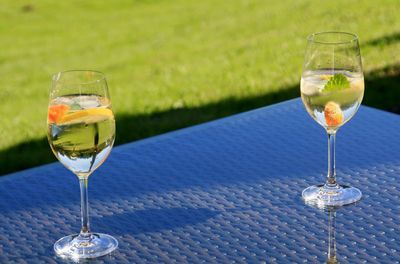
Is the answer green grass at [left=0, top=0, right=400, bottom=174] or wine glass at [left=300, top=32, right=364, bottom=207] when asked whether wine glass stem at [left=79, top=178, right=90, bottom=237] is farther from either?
green grass at [left=0, top=0, right=400, bottom=174]

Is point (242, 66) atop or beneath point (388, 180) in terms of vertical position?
beneath

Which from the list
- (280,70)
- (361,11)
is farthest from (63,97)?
(361,11)

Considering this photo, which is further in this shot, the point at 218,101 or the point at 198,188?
the point at 218,101

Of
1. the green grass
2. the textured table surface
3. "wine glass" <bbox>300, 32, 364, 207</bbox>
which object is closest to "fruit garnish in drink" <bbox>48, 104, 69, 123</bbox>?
the textured table surface

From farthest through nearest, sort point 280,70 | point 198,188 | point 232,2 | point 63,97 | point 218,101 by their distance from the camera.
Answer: point 232,2
point 280,70
point 218,101
point 198,188
point 63,97

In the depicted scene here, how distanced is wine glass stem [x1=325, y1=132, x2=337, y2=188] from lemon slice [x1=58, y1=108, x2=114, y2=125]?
0.51 m

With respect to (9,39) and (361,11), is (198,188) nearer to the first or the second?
(361,11)

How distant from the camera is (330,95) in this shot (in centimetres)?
177

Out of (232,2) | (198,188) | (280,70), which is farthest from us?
(232,2)

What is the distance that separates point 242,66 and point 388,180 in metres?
5.24

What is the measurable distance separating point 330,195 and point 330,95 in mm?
225

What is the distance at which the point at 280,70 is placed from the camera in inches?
269

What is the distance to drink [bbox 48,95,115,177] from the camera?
158cm

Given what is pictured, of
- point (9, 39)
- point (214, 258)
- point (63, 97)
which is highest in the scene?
point (63, 97)
